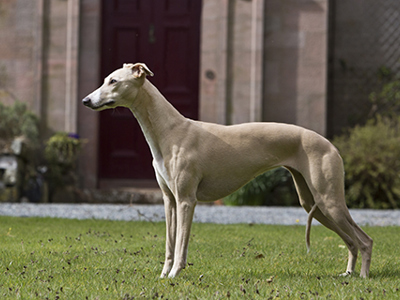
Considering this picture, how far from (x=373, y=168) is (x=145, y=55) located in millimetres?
4398

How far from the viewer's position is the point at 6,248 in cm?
435

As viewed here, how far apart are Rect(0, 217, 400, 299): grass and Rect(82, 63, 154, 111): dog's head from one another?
3.62ft

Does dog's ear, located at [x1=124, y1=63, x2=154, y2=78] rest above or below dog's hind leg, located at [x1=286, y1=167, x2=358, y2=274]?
above

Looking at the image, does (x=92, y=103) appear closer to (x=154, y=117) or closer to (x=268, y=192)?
(x=154, y=117)

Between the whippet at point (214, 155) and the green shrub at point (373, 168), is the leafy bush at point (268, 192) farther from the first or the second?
the whippet at point (214, 155)

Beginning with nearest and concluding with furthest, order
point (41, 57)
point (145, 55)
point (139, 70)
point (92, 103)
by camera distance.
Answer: point (92, 103) < point (139, 70) < point (41, 57) < point (145, 55)

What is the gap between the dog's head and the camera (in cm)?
345

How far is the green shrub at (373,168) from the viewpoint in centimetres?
864

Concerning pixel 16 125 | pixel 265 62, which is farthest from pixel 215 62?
pixel 16 125

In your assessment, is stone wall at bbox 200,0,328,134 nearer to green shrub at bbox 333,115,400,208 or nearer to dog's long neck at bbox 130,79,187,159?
green shrub at bbox 333,115,400,208

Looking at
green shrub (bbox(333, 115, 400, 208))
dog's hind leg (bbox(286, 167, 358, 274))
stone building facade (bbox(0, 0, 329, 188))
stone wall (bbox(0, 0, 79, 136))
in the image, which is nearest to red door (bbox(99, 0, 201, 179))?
stone building facade (bbox(0, 0, 329, 188))

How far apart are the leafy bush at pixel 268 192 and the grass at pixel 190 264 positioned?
2600mm

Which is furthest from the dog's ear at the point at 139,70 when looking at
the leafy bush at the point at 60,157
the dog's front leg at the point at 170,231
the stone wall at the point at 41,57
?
the stone wall at the point at 41,57

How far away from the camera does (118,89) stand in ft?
11.5
